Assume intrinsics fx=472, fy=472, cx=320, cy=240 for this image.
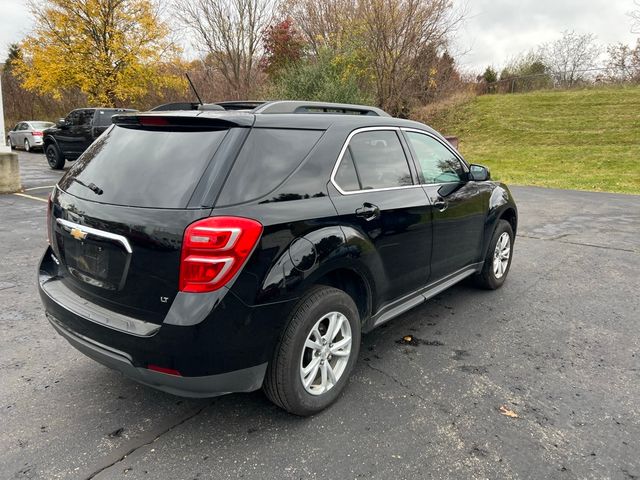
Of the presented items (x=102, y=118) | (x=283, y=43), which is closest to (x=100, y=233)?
(x=102, y=118)

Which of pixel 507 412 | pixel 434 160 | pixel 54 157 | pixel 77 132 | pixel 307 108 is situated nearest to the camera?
pixel 507 412

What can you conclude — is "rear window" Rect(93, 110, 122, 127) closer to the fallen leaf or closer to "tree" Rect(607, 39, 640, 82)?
the fallen leaf

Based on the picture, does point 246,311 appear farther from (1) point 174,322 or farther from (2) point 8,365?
(2) point 8,365

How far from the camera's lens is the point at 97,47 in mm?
20781

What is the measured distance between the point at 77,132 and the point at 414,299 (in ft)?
47.9

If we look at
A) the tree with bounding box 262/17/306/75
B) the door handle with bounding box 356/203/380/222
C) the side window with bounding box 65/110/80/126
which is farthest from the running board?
the tree with bounding box 262/17/306/75

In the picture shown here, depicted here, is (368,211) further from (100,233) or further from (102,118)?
(102,118)

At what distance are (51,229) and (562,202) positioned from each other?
1083 centimetres

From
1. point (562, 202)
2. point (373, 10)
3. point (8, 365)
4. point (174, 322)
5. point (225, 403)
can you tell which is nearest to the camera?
point (174, 322)

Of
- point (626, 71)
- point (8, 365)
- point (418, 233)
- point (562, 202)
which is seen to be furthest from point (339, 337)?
point (626, 71)

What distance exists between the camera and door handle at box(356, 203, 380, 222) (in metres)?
2.91

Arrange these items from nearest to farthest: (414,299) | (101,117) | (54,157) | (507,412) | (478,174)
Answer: (507,412) < (414,299) < (478,174) < (101,117) < (54,157)

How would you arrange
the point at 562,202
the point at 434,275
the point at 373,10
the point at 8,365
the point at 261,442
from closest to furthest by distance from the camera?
the point at 261,442 → the point at 8,365 → the point at 434,275 → the point at 562,202 → the point at 373,10

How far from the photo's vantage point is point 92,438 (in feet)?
8.23
